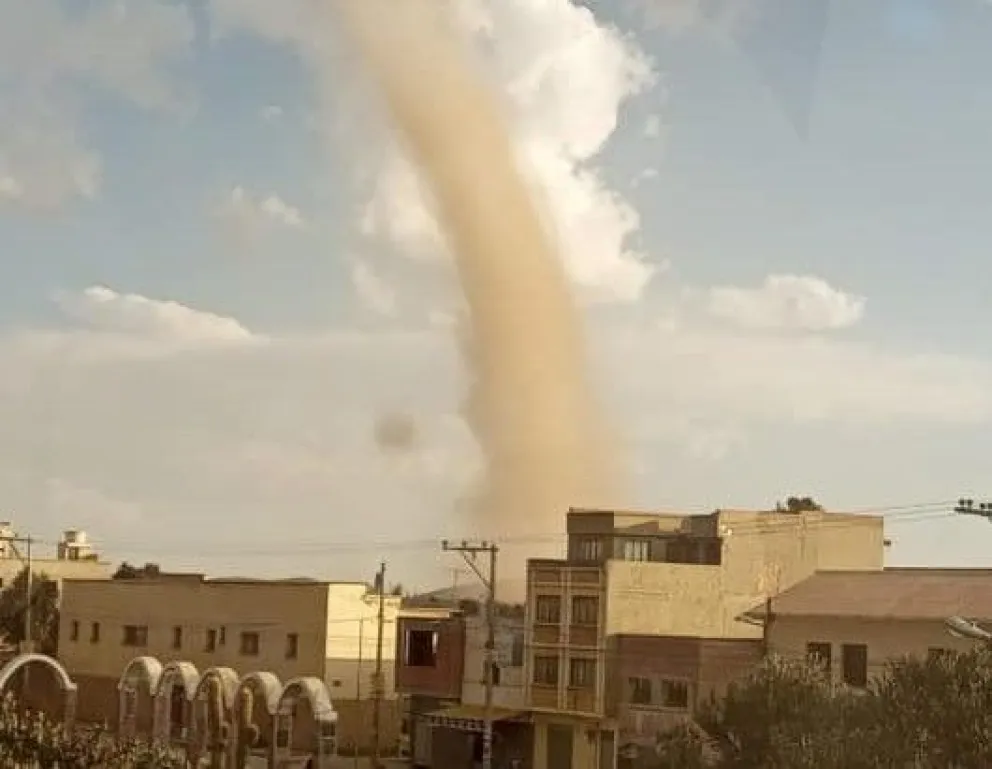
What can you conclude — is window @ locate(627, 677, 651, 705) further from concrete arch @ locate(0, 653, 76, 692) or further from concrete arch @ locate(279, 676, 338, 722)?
concrete arch @ locate(0, 653, 76, 692)

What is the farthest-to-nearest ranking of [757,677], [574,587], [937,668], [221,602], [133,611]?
[133,611] → [221,602] → [574,587] → [757,677] → [937,668]

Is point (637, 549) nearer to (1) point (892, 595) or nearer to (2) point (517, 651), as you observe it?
(2) point (517, 651)

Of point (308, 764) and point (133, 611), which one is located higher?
point (133, 611)

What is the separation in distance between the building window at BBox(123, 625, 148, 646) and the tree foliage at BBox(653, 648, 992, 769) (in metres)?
46.4

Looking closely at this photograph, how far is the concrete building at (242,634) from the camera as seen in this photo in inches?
2965

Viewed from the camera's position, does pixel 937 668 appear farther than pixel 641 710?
No

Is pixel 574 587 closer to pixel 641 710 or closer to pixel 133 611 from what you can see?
pixel 641 710

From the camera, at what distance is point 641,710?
58.8 metres

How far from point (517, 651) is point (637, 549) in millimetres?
6108

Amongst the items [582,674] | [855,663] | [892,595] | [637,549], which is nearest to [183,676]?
[582,674]

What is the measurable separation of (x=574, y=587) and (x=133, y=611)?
31.3 metres

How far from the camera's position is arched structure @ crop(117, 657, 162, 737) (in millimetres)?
69750

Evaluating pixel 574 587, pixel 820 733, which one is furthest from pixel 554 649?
pixel 820 733

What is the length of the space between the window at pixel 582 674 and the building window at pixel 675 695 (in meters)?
3.60
